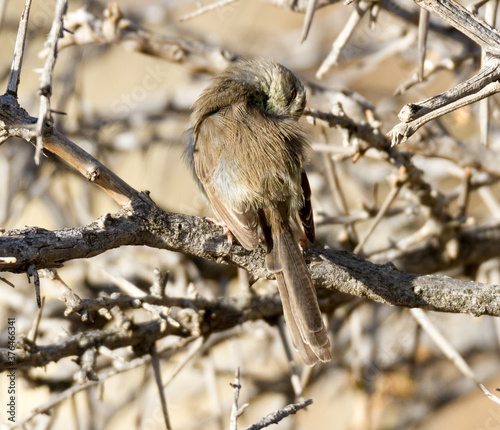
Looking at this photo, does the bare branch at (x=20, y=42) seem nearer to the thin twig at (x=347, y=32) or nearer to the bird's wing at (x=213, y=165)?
the bird's wing at (x=213, y=165)

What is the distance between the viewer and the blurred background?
374cm

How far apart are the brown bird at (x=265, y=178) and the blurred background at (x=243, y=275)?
348 millimetres

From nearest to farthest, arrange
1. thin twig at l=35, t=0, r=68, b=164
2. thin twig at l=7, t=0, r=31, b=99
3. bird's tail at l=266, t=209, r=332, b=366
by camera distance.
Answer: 1. thin twig at l=35, t=0, r=68, b=164
2. thin twig at l=7, t=0, r=31, b=99
3. bird's tail at l=266, t=209, r=332, b=366

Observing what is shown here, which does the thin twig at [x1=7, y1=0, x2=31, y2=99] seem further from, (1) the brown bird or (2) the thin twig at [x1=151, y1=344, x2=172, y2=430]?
(2) the thin twig at [x1=151, y1=344, x2=172, y2=430]

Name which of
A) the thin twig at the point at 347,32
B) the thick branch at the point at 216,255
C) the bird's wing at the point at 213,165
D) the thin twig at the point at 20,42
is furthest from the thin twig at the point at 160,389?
the thin twig at the point at 347,32

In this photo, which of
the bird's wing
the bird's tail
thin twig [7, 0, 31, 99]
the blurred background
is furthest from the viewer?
the blurred background

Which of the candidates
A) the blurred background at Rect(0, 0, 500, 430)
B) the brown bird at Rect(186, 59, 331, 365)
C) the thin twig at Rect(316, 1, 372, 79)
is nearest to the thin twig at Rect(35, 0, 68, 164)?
the brown bird at Rect(186, 59, 331, 365)

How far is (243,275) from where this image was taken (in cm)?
320

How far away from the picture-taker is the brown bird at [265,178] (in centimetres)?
257

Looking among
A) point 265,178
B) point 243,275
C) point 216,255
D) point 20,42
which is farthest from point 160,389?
point 20,42

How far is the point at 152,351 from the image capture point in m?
2.74

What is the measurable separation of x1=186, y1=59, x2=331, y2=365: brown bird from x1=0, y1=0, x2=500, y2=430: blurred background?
35 centimetres

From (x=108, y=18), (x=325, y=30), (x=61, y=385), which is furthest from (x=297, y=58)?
(x=61, y=385)

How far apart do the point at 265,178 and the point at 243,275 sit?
591mm
